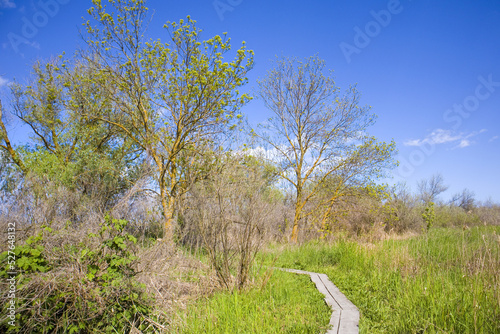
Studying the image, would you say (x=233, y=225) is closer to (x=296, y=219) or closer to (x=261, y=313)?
(x=261, y=313)

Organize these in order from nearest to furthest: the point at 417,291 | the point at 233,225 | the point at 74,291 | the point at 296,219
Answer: the point at 74,291 < the point at 417,291 < the point at 233,225 < the point at 296,219

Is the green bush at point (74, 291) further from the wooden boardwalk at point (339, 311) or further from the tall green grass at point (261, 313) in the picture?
the wooden boardwalk at point (339, 311)

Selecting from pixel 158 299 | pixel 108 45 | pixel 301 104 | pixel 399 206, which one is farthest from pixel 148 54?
pixel 399 206

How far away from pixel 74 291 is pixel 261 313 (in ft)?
8.61

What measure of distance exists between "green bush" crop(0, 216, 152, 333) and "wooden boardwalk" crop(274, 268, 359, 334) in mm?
2846

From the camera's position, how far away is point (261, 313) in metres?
4.26

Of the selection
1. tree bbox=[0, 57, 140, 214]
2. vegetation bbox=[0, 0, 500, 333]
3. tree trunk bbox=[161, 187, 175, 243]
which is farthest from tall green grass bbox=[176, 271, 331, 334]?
tree bbox=[0, 57, 140, 214]

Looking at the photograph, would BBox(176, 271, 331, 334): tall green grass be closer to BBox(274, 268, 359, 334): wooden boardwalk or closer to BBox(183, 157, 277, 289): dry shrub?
BBox(274, 268, 359, 334): wooden boardwalk

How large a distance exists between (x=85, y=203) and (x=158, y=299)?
6014 mm

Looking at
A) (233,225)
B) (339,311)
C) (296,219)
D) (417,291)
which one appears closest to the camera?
(417,291)

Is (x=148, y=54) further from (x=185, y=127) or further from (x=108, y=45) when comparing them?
(x=185, y=127)

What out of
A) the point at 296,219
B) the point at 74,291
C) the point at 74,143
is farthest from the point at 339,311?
the point at 74,143

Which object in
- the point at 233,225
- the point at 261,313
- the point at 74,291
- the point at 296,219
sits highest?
the point at 233,225

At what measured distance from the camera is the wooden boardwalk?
3.87 meters
